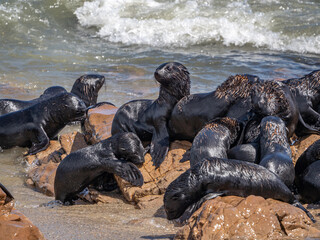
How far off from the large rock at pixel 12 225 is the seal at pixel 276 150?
2.16 m

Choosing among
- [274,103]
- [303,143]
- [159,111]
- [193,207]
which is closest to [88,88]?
[159,111]

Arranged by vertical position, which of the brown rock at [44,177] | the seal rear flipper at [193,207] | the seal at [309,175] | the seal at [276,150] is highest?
the seal at [276,150]

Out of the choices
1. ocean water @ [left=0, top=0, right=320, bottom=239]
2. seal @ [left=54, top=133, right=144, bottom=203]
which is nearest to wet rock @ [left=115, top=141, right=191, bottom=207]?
seal @ [left=54, top=133, right=144, bottom=203]

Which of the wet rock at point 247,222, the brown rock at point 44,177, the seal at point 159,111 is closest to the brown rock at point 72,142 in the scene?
the brown rock at point 44,177

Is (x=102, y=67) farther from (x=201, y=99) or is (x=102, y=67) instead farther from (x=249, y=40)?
(x=201, y=99)

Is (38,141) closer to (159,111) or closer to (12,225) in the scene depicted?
(159,111)

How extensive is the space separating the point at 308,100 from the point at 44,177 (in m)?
3.55

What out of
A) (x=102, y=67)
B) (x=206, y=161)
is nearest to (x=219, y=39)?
(x=102, y=67)

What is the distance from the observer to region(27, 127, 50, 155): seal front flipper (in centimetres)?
853

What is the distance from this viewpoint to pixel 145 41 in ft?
60.1

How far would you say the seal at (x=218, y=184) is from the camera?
433cm

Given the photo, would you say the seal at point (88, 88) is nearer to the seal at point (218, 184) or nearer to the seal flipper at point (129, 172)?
the seal flipper at point (129, 172)

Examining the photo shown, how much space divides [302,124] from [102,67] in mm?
9189

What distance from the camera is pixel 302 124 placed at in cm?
670
